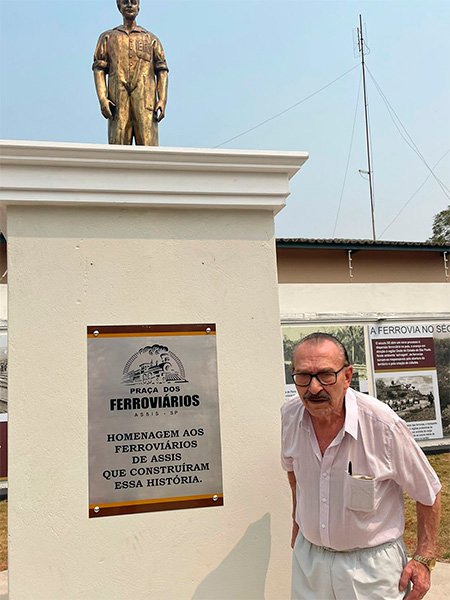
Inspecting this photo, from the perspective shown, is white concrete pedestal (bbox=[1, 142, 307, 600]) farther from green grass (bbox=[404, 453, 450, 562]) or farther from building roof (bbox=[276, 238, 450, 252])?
building roof (bbox=[276, 238, 450, 252])

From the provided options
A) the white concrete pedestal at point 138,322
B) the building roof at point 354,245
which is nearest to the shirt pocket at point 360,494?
the white concrete pedestal at point 138,322

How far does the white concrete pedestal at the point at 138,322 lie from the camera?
228cm

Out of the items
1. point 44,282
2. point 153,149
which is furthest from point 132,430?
point 153,149

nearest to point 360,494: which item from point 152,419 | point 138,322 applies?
point 152,419

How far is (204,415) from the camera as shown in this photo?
249 cm

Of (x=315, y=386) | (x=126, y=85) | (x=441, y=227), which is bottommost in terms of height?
(x=315, y=386)

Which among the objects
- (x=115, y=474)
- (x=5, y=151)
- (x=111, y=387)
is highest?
(x=5, y=151)

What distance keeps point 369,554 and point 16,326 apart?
171 cm

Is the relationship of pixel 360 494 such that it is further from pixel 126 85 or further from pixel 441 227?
pixel 441 227

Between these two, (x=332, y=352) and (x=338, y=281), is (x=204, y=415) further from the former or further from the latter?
(x=338, y=281)

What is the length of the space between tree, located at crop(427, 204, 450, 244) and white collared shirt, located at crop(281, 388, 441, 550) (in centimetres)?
2111

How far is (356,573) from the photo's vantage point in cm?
189

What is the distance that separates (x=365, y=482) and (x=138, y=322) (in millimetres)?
1203

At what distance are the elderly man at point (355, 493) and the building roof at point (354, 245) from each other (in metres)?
6.51
